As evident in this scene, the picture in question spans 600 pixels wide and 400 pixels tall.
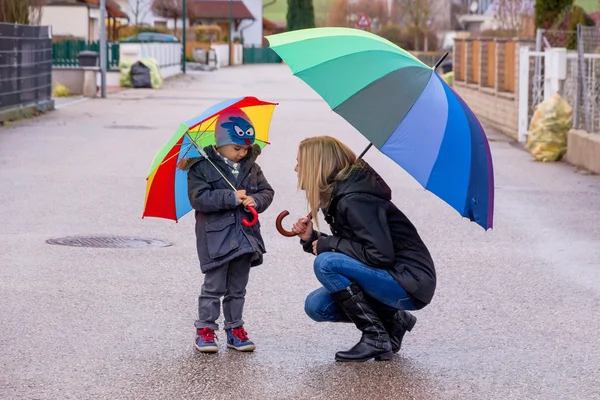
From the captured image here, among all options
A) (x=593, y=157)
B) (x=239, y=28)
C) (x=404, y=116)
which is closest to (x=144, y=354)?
(x=404, y=116)

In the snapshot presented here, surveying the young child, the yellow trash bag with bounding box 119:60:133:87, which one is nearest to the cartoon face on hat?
the young child

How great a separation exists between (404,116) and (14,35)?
1844cm

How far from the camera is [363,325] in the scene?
18.8 ft

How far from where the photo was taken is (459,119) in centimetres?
533

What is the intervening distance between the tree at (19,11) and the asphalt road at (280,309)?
1178 cm

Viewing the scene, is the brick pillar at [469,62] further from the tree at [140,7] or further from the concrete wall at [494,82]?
the tree at [140,7]

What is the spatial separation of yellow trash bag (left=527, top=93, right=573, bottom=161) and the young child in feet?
37.8

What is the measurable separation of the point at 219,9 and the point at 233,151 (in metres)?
106

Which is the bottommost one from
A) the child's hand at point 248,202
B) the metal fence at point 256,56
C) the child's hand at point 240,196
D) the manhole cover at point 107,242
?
the manhole cover at point 107,242

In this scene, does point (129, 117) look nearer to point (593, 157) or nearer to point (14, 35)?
point (14, 35)

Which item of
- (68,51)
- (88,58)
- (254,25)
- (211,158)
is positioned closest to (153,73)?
(68,51)

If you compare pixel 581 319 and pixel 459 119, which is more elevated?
pixel 459 119

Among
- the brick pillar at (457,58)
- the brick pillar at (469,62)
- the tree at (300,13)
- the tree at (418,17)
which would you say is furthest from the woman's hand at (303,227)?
the tree at (300,13)

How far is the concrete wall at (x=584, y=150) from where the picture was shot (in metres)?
15.1
